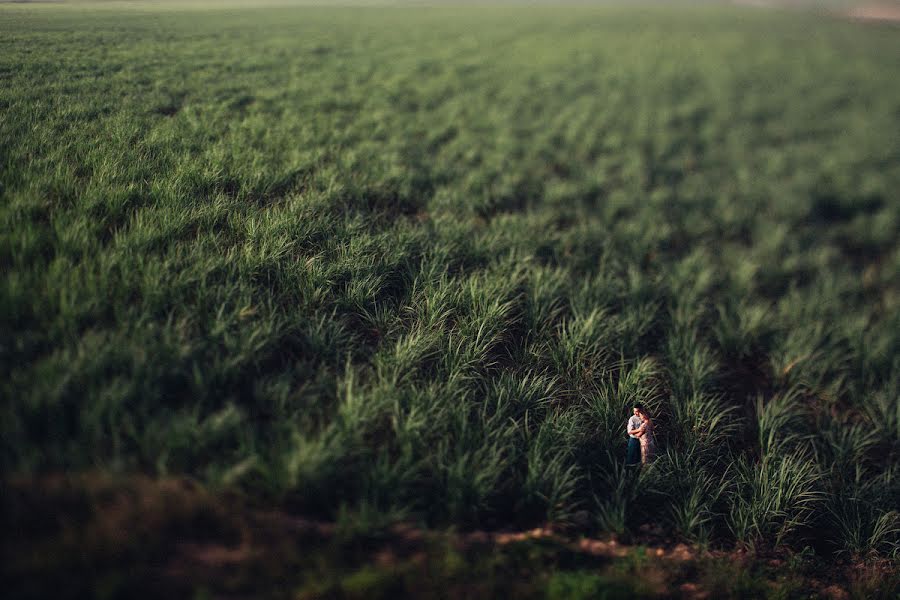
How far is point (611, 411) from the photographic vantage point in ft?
11.7

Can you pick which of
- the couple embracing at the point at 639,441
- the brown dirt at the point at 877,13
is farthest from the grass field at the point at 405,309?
the brown dirt at the point at 877,13

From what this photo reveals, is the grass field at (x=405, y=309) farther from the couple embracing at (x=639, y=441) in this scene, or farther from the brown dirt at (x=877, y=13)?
the brown dirt at (x=877, y=13)

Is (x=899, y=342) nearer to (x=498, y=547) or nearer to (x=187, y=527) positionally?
(x=498, y=547)

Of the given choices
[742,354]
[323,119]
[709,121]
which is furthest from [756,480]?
[709,121]

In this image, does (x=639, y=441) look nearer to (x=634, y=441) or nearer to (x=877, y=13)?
(x=634, y=441)

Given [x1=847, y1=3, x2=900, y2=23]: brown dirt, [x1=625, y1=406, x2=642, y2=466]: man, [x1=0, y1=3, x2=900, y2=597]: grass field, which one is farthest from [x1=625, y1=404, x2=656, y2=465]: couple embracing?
[x1=847, y1=3, x2=900, y2=23]: brown dirt

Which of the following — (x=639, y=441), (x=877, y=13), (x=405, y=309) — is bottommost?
(x=639, y=441)

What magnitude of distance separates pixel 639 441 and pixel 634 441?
48 millimetres

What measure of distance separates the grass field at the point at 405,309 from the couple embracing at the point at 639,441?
0.37 ft

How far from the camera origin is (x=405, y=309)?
386cm

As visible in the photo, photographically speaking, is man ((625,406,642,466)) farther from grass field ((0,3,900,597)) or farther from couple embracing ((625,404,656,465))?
grass field ((0,3,900,597))

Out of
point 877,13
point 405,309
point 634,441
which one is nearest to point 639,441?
point 634,441

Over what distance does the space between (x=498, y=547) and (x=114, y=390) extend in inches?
96.6

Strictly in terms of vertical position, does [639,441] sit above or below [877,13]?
below
